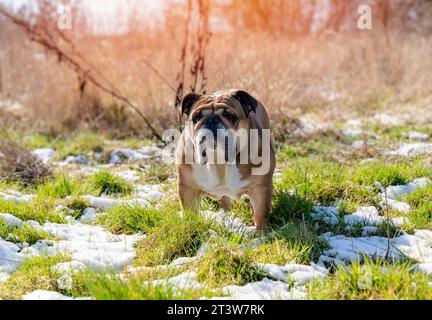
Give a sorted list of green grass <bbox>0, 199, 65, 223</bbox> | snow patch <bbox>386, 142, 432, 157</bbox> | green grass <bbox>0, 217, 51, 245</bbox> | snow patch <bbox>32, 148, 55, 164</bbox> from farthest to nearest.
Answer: snow patch <bbox>32, 148, 55, 164</bbox>
snow patch <bbox>386, 142, 432, 157</bbox>
green grass <bbox>0, 199, 65, 223</bbox>
green grass <bbox>0, 217, 51, 245</bbox>

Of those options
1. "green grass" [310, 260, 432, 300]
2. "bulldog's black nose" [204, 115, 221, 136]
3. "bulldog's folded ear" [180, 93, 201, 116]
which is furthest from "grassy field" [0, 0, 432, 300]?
"bulldog's folded ear" [180, 93, 201, 116]

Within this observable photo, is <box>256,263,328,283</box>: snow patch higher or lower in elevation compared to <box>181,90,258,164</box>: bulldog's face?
lower

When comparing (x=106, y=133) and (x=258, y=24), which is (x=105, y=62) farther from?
(x=258, y=24)

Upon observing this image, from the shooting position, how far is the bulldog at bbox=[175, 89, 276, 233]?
3.63 meters

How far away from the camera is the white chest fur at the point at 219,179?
12.6 feet

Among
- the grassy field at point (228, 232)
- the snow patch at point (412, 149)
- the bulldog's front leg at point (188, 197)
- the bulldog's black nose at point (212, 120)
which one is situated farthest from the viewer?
the snow patch at point (412, 149)

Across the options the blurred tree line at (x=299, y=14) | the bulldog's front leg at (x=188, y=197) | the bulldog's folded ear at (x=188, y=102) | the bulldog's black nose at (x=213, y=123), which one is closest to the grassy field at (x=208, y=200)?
the bulldog's front leg at (x=188, y=197)

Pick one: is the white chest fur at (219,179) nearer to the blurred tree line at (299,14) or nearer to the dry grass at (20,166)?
the dry grass at (20,166)

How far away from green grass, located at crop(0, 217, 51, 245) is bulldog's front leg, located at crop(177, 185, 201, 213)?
1.01 metres

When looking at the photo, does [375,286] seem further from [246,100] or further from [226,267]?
[246,100]

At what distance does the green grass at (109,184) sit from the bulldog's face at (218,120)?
150 cm

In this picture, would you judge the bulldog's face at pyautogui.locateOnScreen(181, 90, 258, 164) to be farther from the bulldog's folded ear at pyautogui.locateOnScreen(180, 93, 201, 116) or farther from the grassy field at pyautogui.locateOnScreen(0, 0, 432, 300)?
the grassy field at pyautogui.locateOnScreen(0, 0, 432, 300)

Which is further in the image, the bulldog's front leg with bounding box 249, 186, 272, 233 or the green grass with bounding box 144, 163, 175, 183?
the green grass with bounding box 144, 163, 175, 183
